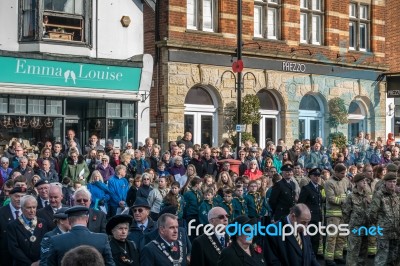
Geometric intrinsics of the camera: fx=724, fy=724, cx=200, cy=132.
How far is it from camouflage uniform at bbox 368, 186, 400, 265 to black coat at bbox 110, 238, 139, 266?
5.44 m

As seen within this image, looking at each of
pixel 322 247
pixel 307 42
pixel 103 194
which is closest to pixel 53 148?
pixel 103 194

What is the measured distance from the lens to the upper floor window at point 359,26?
3031 cm

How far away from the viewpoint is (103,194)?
586 inches

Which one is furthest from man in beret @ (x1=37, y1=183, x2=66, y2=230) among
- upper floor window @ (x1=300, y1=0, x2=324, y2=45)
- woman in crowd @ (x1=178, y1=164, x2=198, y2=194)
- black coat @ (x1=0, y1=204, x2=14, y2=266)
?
upper floor window @ (x1=300, y1=0, x2=324, y2=45)

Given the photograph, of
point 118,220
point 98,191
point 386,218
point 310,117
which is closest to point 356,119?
point 310,117

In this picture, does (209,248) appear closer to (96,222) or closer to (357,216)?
(96,222)

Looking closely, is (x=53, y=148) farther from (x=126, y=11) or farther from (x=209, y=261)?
(x=209, y=261)

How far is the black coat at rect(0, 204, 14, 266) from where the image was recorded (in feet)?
31.8

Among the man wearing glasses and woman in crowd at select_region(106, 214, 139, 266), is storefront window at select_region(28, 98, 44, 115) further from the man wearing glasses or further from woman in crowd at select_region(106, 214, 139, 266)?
woman in crowd at select_region(106, 214, 139, 266)

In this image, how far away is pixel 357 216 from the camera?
1340cm

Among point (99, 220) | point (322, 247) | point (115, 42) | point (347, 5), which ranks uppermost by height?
point (347, 5)

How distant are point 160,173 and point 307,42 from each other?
1350 centimetres

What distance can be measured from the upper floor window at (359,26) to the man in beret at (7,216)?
22.5 meters

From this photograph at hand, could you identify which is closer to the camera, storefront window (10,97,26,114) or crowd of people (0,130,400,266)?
crowd of people (0,130,400,266)
